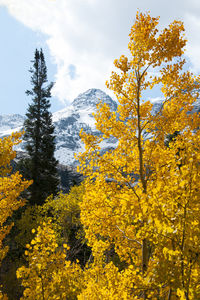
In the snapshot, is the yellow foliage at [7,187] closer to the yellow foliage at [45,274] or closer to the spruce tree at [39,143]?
the yellow foliage at [45,274]

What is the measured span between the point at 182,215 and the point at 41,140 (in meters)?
23.7

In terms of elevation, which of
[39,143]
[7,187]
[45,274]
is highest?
[39,143]

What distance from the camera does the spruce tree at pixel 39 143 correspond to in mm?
22844

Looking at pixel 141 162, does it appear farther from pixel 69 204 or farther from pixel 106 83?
pixel 69 204

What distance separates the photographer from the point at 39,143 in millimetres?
24188

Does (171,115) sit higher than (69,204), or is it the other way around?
(171,115)

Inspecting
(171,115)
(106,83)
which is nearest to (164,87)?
(171,115)

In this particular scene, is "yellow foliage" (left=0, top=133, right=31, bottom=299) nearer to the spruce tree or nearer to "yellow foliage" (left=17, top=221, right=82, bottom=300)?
"yellow foliage" (left=17, top=221, right=82, bottom=300)

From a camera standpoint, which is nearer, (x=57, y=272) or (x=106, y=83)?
(x=57, y=272)

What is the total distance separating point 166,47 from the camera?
200 inches

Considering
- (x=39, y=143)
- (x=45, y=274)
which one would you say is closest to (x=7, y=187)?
(x=45, y=274)

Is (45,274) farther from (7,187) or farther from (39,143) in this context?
(39,143)

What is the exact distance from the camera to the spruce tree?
22.8m

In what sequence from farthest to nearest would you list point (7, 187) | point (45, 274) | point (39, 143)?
1. point (39, 143)
2. point (7, 187)
3. point (45, 274)
